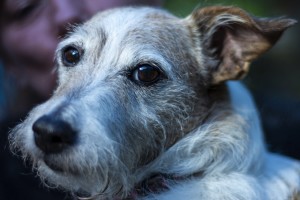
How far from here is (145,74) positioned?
2596mm

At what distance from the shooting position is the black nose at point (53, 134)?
2158mm

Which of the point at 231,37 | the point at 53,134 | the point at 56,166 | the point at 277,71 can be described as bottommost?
the point at 277,71

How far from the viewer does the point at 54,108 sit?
88.5 inches

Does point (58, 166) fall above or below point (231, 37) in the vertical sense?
below

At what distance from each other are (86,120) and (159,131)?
1.44 feet

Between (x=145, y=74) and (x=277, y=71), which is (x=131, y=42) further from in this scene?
(x=277, y=71)

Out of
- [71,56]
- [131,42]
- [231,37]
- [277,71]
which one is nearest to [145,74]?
[131,42]

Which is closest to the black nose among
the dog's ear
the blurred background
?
the dog's ear

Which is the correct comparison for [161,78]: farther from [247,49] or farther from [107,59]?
[247,49]

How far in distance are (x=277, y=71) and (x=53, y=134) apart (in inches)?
288

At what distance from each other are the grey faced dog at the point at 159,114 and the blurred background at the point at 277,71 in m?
0.82

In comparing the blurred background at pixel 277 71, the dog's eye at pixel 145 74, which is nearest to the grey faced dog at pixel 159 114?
the dog's eye at pixel 145 74

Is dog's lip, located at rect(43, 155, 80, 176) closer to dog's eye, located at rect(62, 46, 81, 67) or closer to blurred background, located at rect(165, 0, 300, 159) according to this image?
dog's eye, located at rect(62, 46, 81, 67)

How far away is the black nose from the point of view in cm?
216
